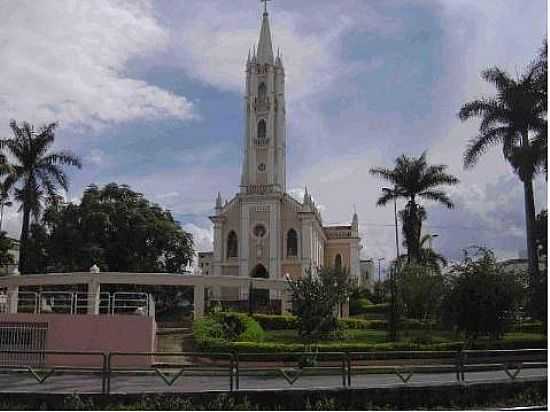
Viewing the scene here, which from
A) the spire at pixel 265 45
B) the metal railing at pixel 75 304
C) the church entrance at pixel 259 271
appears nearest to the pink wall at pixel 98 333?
the metal railing at pixel 75 304

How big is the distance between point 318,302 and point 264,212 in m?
29.3

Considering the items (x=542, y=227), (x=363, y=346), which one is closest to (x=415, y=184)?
(x=542, y=227)

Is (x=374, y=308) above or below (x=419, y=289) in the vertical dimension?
below

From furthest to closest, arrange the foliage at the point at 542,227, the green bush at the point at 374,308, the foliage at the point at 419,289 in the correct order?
1. the green bush at the point at 374,308
2. the foliage at the point at 542,227
3. the foliage at the point at 419,289

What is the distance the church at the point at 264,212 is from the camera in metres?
51.9

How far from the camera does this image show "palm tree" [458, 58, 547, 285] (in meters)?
27.7

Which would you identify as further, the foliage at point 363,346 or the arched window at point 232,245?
the arched window at point 232,245

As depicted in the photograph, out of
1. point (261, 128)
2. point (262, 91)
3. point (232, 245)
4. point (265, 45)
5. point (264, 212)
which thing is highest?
point (265, 45)

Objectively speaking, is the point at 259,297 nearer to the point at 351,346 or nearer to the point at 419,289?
the point at 419,289

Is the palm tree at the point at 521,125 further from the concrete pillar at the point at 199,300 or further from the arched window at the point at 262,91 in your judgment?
the arched window at the point at 262,91

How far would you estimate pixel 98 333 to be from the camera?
19.8 metres

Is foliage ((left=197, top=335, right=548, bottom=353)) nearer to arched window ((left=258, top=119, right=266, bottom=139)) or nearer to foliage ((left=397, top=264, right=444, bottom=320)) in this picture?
foliage ((left=397, top=264, right=444, bottom=320))

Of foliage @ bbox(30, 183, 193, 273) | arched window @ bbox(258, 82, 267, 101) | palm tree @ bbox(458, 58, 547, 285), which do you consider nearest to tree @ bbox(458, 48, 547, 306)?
palm tree @ bbox(458, 58, 547, 285)

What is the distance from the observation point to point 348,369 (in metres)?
14.3
